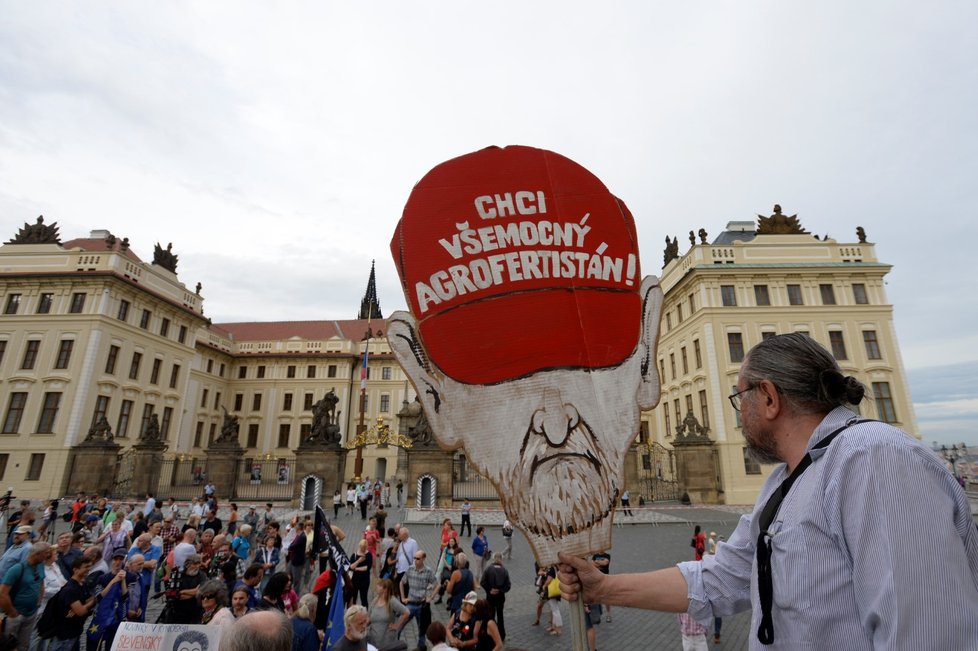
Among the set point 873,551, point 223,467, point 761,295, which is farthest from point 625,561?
point 761,295

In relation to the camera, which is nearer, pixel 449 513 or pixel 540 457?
pixel 540 457

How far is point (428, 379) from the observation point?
2.40 meters

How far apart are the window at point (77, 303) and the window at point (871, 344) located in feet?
154

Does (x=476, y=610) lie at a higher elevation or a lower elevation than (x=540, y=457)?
lower

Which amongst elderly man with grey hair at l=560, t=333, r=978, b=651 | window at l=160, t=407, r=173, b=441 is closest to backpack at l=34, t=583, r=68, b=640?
elderly man with grey hair at l=560, t=333, r=978, b=651

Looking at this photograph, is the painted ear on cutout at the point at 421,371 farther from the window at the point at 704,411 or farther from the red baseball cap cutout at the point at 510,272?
the window at the point at 704,411

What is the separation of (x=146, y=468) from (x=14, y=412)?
11588 mm

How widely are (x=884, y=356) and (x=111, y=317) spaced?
46.4 metres

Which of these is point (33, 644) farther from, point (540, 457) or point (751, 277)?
point (751, 277)

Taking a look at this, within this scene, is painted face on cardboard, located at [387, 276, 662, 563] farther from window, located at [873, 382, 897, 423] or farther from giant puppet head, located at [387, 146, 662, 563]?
window, located at [873, 382, 897, 423]

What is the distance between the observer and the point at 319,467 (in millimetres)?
21266

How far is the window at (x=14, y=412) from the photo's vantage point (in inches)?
1069

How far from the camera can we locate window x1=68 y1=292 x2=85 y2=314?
1156 inches

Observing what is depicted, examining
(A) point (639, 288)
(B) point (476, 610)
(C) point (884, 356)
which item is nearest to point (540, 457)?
(A) point (639, 288)
